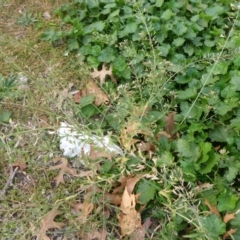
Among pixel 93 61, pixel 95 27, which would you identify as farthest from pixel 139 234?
pixel 95 27

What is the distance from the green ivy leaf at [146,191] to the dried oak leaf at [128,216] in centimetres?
4

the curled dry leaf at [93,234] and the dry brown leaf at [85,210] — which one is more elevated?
the dry brown leaf at [85,210]

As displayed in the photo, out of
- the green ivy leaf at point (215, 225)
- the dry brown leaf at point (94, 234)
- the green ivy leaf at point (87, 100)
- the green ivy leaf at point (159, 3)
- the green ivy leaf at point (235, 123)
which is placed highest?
the green ivy leaf at point (159, 3)

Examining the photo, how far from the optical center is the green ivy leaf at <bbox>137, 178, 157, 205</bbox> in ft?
7.13

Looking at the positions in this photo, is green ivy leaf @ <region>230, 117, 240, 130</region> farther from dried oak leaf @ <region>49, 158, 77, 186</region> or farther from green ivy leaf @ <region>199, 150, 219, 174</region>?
dried oak leaf @ <region>49, 158, 77, 186</region>

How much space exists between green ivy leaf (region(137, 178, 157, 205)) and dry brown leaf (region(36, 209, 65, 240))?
1.36ft

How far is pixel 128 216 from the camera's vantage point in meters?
2.15

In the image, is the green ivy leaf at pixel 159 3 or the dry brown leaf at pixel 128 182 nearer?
the dry brown leaf at pixel 128 182

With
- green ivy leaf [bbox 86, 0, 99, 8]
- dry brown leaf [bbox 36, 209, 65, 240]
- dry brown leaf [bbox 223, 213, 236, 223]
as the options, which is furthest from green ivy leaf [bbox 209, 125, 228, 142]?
green ivy leaf [bbox 86, 0, 99, 8]

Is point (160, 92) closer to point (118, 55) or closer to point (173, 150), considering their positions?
point (173, 150)

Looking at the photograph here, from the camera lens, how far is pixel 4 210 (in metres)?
2.32

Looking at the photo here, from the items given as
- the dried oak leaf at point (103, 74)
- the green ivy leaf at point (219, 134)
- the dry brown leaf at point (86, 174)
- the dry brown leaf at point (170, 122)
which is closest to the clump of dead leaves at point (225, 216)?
the green ivy leaf at point (219, 134)

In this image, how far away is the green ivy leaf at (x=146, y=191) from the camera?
217 cm

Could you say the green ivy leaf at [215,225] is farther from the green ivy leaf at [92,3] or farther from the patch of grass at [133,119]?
the green ivy leaf at [92,3]
